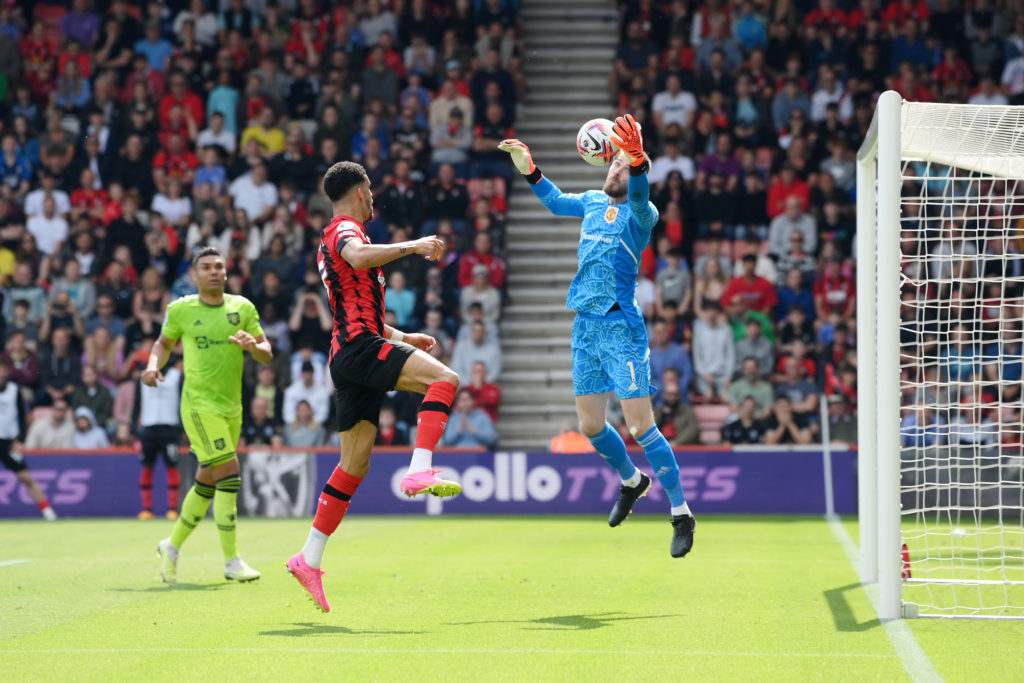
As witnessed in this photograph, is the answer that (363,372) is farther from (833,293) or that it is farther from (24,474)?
(833,293)

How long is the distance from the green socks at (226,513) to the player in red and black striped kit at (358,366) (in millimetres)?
2205

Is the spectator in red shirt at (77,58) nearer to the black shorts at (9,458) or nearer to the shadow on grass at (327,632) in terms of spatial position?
the black shorts at (9,458)

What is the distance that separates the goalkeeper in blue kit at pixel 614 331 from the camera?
8086 mm

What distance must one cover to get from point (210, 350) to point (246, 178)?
10.6m

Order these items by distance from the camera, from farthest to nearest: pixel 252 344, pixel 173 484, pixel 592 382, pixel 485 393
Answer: pixel 485 393, pixel 173 484, pixel 252 344, pixel 592 382

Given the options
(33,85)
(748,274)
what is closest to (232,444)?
(748,274)

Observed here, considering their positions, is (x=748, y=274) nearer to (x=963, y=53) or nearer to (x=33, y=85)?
(x=963, y=53)

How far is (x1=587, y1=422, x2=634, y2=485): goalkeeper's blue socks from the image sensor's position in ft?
27.4

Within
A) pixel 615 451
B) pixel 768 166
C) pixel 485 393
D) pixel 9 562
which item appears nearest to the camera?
pixel 615 451

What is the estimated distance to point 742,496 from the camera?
1593cm

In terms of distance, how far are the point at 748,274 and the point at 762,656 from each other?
12.3 m

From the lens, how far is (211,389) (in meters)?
9.41

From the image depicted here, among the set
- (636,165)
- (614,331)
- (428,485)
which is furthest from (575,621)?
(636,165)

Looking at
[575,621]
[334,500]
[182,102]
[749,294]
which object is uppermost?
[182,102]
